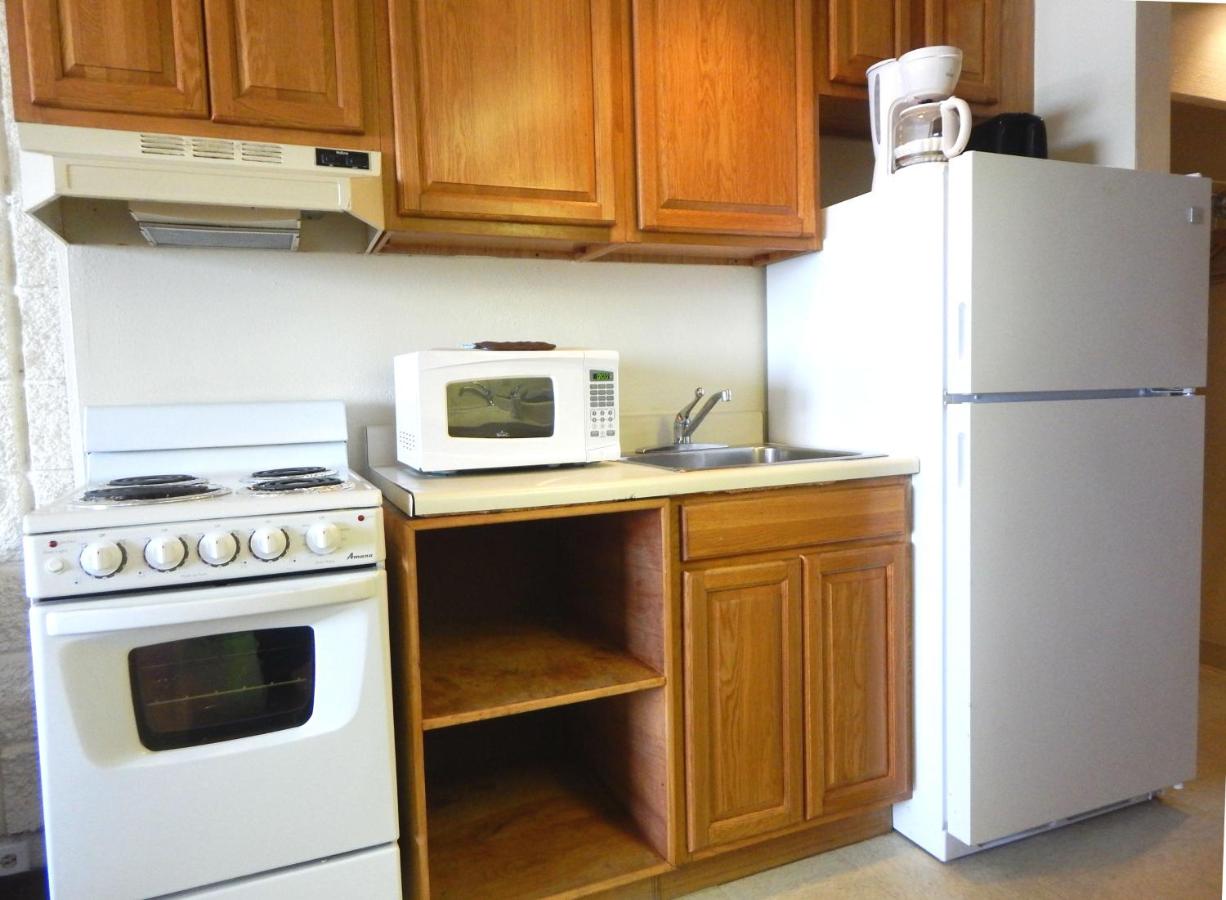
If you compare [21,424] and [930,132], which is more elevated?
[930,132]

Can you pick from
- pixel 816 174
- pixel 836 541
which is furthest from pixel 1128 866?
pixel 816 174

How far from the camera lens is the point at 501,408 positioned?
5.90 ft

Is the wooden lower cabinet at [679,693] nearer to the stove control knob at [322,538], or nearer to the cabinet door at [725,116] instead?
the stove control knob at [322,538]

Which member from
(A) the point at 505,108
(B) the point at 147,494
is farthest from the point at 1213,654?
(B) the point at 147,494

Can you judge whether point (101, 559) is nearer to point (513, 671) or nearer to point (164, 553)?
point (164, 553)

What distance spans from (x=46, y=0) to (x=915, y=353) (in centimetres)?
187

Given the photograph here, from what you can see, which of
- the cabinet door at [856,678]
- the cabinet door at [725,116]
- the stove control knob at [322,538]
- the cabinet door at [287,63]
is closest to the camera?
the stove control knob at [322,538]

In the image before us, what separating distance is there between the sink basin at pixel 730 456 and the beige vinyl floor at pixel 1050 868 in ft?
3.18

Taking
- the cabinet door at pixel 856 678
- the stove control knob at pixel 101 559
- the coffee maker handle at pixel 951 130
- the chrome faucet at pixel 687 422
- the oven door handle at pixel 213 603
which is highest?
the coffee maker handle at pixel 951 130

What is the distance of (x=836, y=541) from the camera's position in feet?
5.97

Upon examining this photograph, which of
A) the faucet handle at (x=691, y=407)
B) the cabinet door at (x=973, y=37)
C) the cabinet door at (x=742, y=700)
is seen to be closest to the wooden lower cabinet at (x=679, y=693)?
the cabinet door at (x=742, y=700)

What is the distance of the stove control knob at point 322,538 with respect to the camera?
1376 millimetres

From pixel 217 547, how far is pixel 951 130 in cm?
188

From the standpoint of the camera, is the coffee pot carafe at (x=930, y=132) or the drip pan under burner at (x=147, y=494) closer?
the drip pan under burner at (x=147, y=494)
